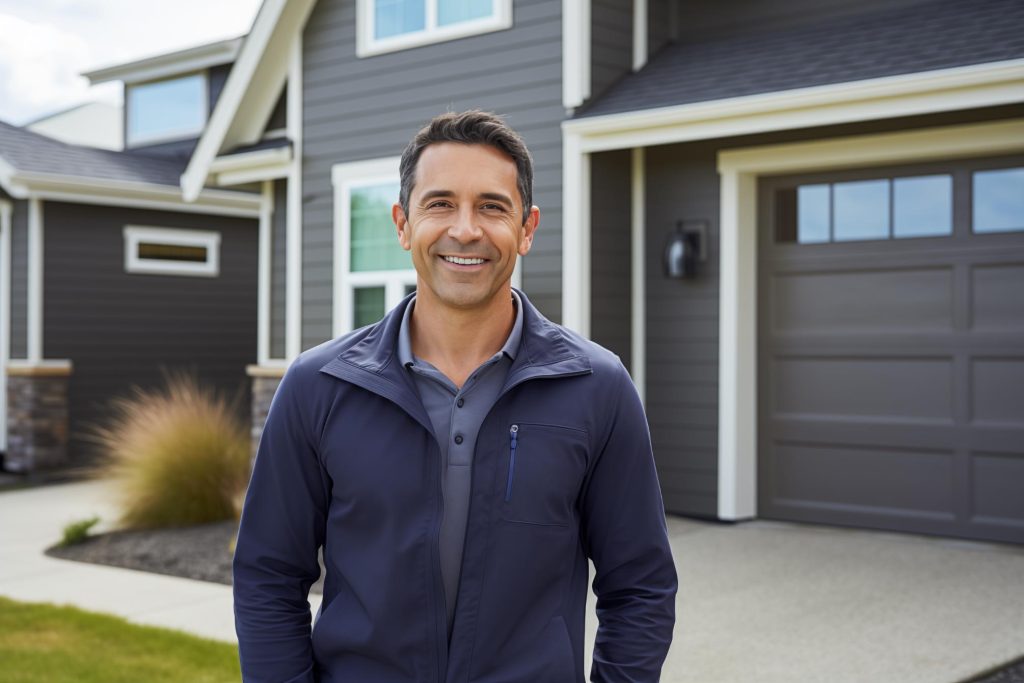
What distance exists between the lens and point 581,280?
7.77 meters

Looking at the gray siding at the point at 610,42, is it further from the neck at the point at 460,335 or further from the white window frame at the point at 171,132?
the white window frame at the point at 171,132

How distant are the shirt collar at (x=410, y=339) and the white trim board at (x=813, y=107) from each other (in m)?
4.82

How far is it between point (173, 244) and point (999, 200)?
30.3 ft

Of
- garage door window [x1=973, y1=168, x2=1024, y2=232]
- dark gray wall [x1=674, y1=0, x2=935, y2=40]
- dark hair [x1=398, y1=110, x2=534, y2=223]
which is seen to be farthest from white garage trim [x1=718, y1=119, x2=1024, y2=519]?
dark hair [x1=398, y1=110, x2=534, y2=223]

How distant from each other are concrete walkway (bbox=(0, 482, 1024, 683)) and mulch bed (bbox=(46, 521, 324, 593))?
15 centimetres

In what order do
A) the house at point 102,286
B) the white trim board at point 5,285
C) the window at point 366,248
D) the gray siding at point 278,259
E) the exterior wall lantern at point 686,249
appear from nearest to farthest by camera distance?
the exterior wall lantern at point 686,249, the window at point 366,248, the gray siding at point 278,259, the house at point 102,286, the white trim board at point 5,285

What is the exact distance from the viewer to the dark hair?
203 cm

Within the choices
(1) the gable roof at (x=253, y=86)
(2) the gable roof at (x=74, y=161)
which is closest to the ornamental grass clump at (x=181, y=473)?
(1) the gable roof at (x=253, y=86)

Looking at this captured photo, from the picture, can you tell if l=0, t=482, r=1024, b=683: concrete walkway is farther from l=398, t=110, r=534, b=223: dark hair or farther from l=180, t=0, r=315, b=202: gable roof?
l=180, t=0, r=315, b=202: gable roof

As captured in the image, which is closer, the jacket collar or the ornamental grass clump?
the jacket collar

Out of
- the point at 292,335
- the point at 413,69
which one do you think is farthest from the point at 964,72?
the point at 292,335

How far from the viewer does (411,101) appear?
28.7 ft

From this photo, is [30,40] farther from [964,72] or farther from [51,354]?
[964,72]

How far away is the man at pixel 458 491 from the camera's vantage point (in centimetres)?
197
